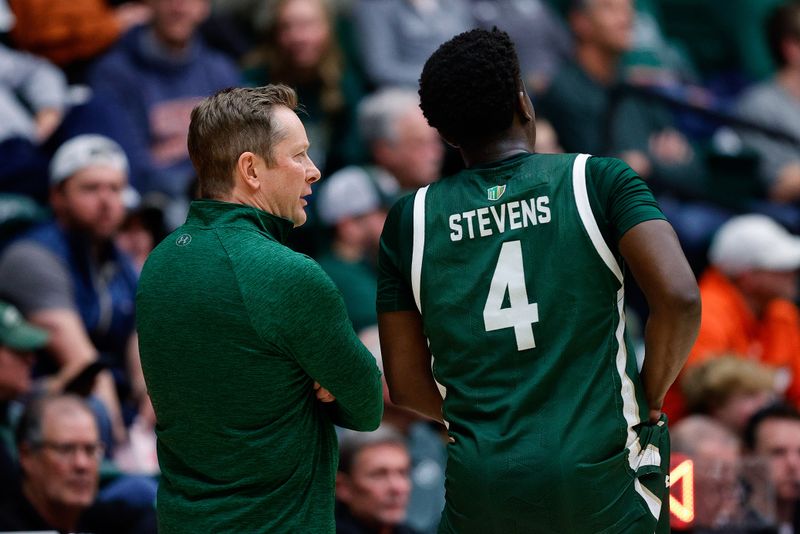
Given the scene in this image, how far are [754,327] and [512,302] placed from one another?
16.1 feet

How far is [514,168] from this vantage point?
10.3 feet

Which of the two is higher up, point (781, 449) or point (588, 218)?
point (588, 218)

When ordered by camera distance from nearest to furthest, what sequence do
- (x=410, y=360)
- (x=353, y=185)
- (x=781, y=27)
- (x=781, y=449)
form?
(x=410, y=360) → (x=781, y=449) → (x=353, y=185) → (x=781, y=27)

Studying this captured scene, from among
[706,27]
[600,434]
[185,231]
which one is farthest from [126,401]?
[706,27]

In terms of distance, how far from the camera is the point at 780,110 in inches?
372

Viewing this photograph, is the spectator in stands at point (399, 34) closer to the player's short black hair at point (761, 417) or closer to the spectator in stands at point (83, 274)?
the spectator in stands at point (83, 274)

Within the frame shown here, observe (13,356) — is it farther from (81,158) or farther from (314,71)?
(314,71)

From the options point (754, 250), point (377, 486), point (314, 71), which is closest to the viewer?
point (377, 486)

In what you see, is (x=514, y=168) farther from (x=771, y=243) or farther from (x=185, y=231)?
(x=771, y=243)

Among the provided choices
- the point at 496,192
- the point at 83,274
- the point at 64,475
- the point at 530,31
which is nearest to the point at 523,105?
the point at 496,192

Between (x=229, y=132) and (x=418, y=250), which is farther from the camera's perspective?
(x=418, y=250)

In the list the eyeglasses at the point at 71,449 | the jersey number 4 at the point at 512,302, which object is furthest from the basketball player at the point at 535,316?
the eyeglasses at the point at 71,449

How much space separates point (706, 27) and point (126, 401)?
635 centimetres

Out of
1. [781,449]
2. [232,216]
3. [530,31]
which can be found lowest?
[781,449]
